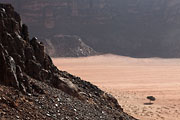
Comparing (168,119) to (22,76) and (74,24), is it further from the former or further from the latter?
(74,24)

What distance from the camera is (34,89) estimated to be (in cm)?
1135

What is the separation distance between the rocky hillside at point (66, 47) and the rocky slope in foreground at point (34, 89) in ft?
248

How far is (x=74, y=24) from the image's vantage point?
111 metres

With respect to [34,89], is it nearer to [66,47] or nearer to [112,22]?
[66,47]

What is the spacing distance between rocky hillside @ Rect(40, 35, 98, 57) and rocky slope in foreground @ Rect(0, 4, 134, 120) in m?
75.5

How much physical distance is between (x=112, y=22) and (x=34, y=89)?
4071 inches

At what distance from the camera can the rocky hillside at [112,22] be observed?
105 metres

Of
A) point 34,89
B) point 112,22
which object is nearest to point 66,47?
point 112,22

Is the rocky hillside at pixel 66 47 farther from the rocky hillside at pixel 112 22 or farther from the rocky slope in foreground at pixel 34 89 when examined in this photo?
the rocky slope in foreground at pixel 34 89

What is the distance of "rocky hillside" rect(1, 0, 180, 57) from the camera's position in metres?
105

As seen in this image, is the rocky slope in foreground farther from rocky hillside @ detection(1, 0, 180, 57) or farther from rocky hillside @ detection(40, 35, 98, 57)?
rocky hillside @ detection(1, 0, 180, 57)

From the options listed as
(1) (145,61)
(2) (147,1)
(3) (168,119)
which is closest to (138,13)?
(2) (147,1)

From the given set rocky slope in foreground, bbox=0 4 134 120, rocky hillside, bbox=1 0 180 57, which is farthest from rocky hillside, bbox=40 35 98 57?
rocky slope in foreground, bbox=0 4 134 120

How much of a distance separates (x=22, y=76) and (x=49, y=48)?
267 ft
